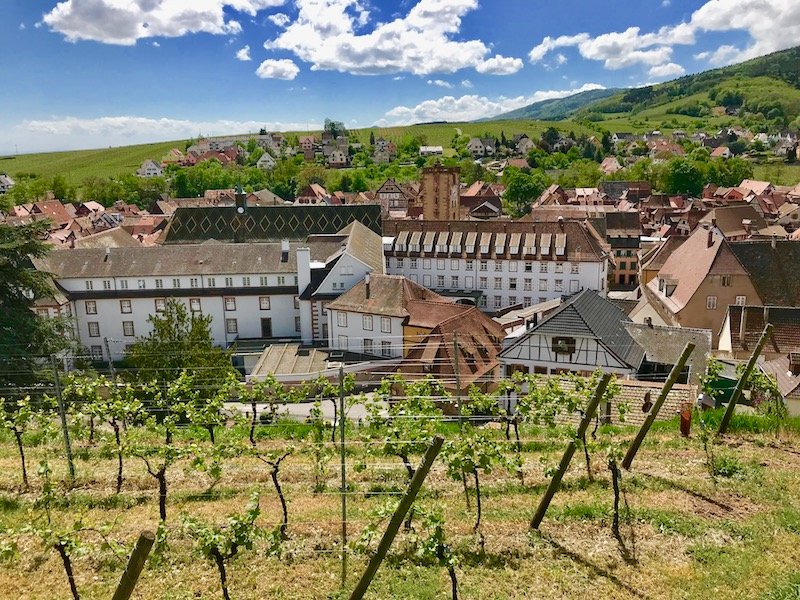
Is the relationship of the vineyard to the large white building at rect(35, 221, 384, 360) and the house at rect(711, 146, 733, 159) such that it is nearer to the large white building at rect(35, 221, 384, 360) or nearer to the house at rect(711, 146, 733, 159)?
the large white building at rect(35, 221, 384, 360)

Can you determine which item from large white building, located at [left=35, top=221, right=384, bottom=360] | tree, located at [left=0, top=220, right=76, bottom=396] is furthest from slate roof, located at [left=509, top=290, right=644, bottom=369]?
tree, located at [left=0, top=220, right=76, bottom=396]

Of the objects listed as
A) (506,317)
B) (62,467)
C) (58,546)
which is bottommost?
(506,317)

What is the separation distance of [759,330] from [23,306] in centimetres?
3927

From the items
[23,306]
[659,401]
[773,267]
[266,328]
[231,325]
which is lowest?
[266,328]

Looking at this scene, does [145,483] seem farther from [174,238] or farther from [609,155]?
[609,155]

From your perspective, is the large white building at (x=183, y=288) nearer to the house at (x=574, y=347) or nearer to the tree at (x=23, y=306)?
the tree at (x=23, y=306)

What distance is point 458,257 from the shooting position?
56.0 m

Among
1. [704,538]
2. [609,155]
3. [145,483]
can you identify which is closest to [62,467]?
[145,483]

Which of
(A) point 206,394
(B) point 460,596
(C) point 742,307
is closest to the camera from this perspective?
(B) point 460,596

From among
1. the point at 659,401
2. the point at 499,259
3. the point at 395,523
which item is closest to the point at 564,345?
the point at 659,401

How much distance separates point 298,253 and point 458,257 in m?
17.9

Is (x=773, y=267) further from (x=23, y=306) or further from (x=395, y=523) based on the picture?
(x=23, y=306)

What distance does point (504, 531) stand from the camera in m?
11.5

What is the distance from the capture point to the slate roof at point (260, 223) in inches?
2477
